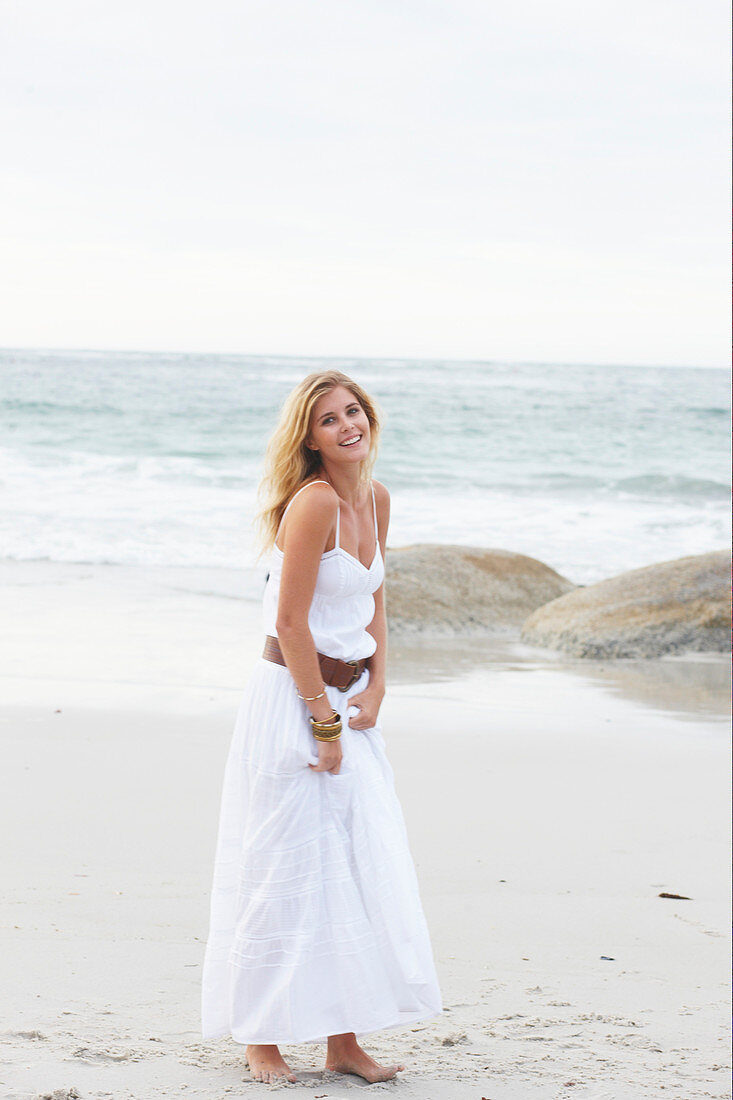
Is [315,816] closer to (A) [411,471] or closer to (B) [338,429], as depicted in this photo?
(B) [338,429]

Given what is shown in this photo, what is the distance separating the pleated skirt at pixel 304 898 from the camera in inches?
110

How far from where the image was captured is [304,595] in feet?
9.27

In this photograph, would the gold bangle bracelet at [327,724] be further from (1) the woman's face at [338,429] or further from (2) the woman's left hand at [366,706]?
(1) the woman's face at [338,429]

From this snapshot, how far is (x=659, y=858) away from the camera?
4664mm

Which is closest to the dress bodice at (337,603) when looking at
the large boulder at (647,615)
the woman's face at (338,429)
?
the woman's face at (338,429)

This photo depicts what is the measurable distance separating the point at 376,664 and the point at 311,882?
0.61 m

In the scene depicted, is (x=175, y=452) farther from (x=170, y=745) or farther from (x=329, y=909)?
(x=329, y=909)

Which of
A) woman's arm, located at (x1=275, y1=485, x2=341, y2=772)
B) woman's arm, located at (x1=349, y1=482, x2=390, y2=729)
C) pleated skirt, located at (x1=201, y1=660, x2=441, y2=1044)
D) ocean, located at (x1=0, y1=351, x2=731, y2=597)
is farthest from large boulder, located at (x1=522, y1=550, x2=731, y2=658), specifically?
woman's arm, located at (x1=275, y1=485, x2=341, y2=772)

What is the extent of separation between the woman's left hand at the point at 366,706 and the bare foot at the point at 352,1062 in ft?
2.63

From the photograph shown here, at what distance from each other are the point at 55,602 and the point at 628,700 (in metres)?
5.12

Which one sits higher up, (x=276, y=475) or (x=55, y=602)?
(x=276, y=475)

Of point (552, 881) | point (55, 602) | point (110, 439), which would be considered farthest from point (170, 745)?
point (110, 439)

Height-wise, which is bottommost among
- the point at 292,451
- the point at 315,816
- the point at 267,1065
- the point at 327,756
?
the point at 267,1065

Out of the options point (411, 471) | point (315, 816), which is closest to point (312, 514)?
point (315, 816)
